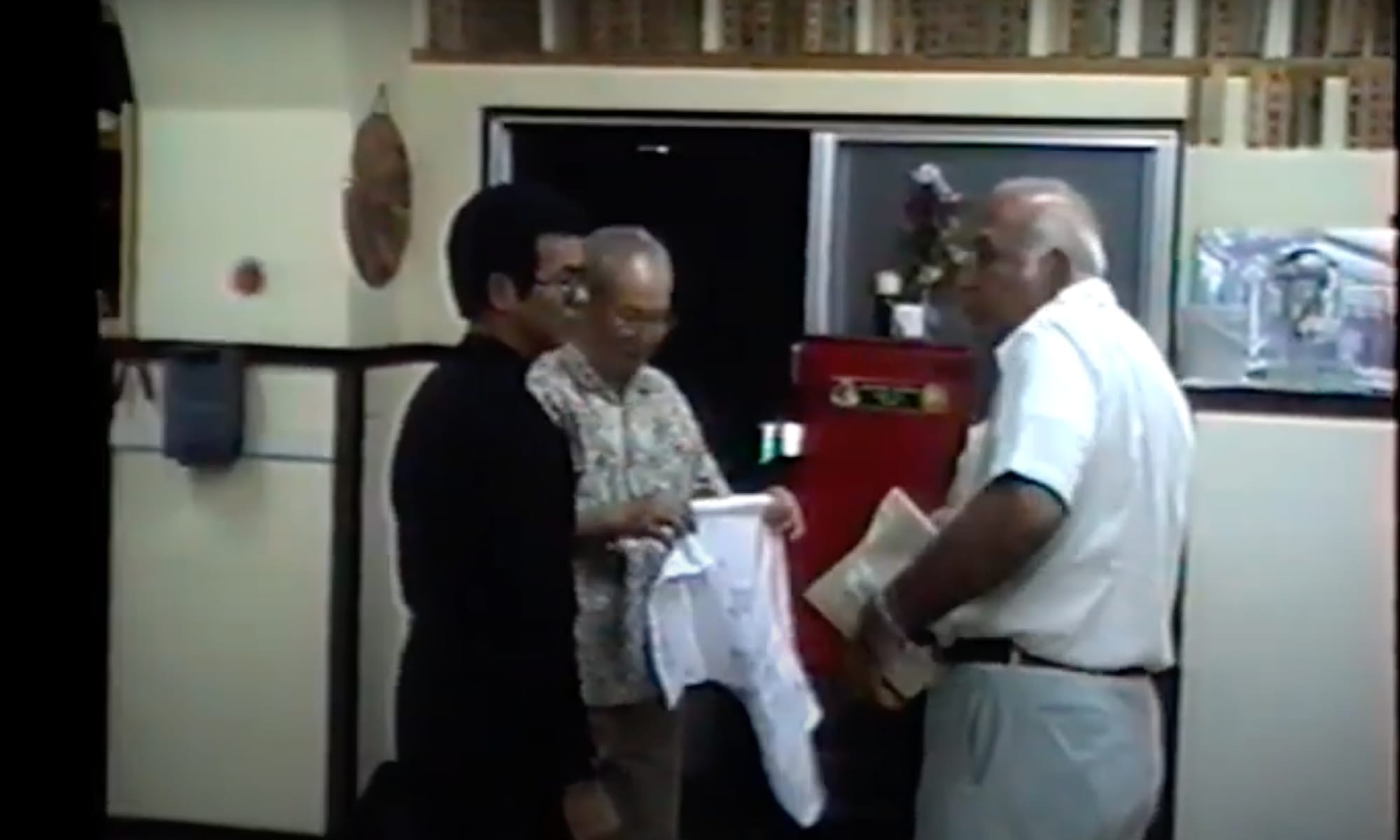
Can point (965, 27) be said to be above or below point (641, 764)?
above

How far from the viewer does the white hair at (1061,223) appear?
1.08 meters

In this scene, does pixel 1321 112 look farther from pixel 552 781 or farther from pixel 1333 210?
pixel 552 781

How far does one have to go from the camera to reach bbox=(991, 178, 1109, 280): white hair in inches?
42.3

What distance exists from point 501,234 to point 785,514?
23 centimetres

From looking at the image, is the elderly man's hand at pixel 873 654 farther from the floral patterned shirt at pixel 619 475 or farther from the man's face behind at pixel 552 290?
the man's face behind at pixel 552 290

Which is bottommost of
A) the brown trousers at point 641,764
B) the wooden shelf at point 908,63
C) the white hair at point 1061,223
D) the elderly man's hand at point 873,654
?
the brown trousers at point 641,764

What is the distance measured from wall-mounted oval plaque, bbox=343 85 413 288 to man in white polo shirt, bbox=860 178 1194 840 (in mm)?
335

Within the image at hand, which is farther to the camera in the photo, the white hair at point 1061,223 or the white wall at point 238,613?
the white wall at point 238,613

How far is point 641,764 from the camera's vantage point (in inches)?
45.3

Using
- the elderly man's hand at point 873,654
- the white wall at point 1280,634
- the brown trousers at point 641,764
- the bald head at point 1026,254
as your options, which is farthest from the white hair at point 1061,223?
the brown trousers at point 641,764

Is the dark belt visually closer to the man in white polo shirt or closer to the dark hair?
the man in white polo shirt

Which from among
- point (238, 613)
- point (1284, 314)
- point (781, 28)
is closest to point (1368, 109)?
point (1284, 314)

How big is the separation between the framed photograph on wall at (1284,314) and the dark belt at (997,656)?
0.18 m

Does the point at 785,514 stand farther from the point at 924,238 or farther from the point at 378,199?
the point at 378,199
